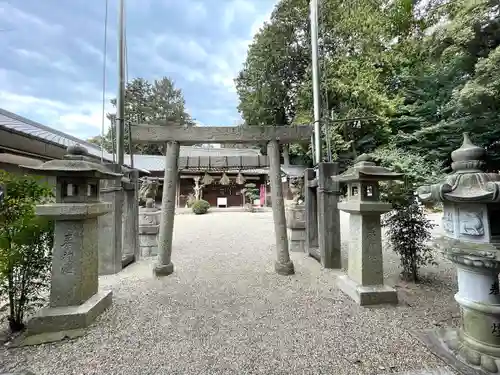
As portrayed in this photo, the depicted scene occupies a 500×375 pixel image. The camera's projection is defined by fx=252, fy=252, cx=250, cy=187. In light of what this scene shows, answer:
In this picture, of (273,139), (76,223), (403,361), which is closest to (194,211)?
(273,139)

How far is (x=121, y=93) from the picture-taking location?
15.4ft

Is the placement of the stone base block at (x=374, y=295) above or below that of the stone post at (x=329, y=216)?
below

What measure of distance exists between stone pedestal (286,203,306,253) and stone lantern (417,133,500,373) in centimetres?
364

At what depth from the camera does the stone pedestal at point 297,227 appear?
5602mm

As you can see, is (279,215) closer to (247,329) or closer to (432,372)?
(247,329)

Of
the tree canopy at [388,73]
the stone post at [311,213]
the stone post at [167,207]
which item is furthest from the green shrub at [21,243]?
the tree canopy at [388,73]

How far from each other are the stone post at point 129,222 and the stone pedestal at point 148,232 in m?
0.40

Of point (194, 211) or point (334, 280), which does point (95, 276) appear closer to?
point (334, 280)

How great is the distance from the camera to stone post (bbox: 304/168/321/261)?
16.6ft

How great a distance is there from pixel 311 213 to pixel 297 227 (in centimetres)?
72

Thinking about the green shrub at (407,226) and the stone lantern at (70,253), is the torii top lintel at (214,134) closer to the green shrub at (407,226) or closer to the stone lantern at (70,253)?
the stone lantern at (70,253)

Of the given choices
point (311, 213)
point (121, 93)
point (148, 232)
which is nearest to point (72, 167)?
point (121, 93)

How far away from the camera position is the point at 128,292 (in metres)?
3.38

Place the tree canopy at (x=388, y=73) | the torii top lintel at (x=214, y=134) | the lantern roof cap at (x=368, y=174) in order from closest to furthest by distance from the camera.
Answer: the lantern roof cap at (x=368, y=174), the torii top lintel at (x=214, y=134), the tree canopy at (x=388, y=73)
